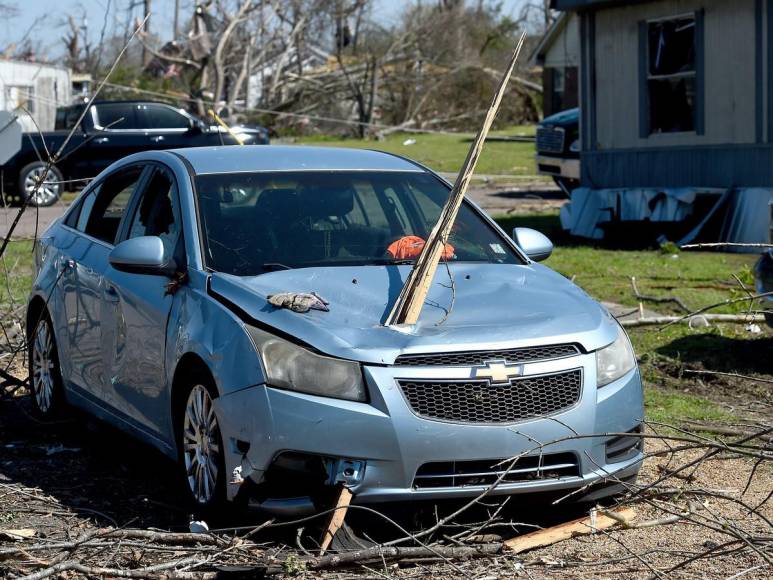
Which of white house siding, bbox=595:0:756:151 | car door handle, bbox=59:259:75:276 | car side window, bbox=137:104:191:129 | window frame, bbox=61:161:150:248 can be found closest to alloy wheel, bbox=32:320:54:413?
car door handle, bbox=59:259:75:276

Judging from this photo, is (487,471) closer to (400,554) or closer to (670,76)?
(400,554)

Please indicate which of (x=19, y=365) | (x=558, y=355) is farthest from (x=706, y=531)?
(x=19, y=365)

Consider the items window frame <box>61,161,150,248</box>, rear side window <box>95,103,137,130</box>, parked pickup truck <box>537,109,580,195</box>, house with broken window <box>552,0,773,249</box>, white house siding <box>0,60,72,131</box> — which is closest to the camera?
window frame <box>61,161,150,248</box>

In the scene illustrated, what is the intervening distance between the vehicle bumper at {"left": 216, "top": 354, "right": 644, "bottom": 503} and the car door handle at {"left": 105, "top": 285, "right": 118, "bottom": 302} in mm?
1577

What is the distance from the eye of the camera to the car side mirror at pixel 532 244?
6.43 metres

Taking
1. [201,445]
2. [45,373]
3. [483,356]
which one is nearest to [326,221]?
[201,445]

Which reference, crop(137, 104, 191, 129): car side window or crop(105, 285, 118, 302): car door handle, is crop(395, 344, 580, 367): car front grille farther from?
crop(137, 104, 191, 129): car side window

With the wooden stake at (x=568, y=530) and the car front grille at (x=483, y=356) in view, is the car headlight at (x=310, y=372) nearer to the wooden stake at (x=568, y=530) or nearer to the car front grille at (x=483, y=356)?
the car front grille at (x=483, y=356)

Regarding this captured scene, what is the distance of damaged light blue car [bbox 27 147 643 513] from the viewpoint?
479cm

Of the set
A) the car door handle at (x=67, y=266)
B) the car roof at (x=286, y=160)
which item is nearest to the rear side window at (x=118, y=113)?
the car door handle at (x=67, y=266)

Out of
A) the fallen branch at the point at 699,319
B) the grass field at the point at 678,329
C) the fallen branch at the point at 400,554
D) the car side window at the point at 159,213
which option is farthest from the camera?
the fallen branch at the point at 699,319

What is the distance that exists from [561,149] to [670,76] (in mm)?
4793

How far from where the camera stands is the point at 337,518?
474cm

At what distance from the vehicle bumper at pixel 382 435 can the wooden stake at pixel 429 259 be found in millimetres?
385
